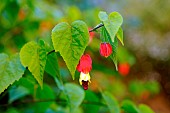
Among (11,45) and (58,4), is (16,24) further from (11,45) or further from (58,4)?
(58,4)

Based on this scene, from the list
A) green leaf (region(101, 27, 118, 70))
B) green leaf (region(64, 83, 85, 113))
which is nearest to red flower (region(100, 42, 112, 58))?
green leaf (region(101, 27, 118, 70))

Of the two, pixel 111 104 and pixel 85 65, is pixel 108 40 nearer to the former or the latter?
pixel 85 65

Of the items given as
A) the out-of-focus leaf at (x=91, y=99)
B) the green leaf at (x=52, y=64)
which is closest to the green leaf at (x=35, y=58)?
the green leaf at (x=52, y=64)

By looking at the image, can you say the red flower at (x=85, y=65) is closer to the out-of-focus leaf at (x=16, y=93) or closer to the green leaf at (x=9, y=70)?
the green leaf at (x=9, y=70)

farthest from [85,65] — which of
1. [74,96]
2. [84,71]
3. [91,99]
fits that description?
[91,99]

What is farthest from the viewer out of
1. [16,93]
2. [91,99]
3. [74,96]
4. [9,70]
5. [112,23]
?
[16,93]

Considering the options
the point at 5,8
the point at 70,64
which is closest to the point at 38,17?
the point at 5,8
